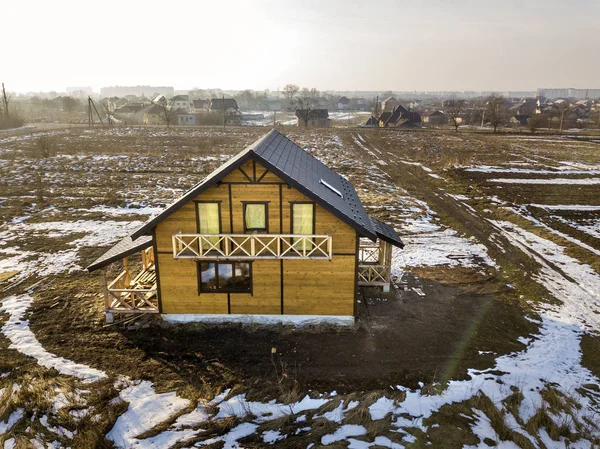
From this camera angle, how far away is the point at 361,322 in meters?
16.3

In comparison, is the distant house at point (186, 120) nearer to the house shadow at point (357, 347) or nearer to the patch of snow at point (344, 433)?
the house shadow at point (357, 347)

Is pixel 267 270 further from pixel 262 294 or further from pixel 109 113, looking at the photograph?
pixel 109 113

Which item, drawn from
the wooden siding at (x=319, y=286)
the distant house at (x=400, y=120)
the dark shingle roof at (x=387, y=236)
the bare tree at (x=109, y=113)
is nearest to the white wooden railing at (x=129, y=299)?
the wooden siding at (x=319, y=286)

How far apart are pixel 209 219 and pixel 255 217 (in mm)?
1765

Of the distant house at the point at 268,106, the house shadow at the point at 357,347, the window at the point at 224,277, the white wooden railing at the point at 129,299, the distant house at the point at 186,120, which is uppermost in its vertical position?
the distant house at the point at 268,106

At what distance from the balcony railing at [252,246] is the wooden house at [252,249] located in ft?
0.13

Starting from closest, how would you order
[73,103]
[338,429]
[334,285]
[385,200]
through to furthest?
[338,429], [334,285], [385,200], [73,103]

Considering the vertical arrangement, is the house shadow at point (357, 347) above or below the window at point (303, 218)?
below

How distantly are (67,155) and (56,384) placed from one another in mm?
46539

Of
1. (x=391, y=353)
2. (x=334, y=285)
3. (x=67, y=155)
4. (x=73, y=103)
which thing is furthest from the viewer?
(x=73, y=103)

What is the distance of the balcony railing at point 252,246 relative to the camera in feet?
Result: 47.8

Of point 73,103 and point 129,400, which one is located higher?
point 73,103

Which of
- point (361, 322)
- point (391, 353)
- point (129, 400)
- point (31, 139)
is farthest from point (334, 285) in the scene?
point (31, 139)

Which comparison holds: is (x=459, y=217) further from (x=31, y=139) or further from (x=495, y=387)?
(x=31, y=139)
